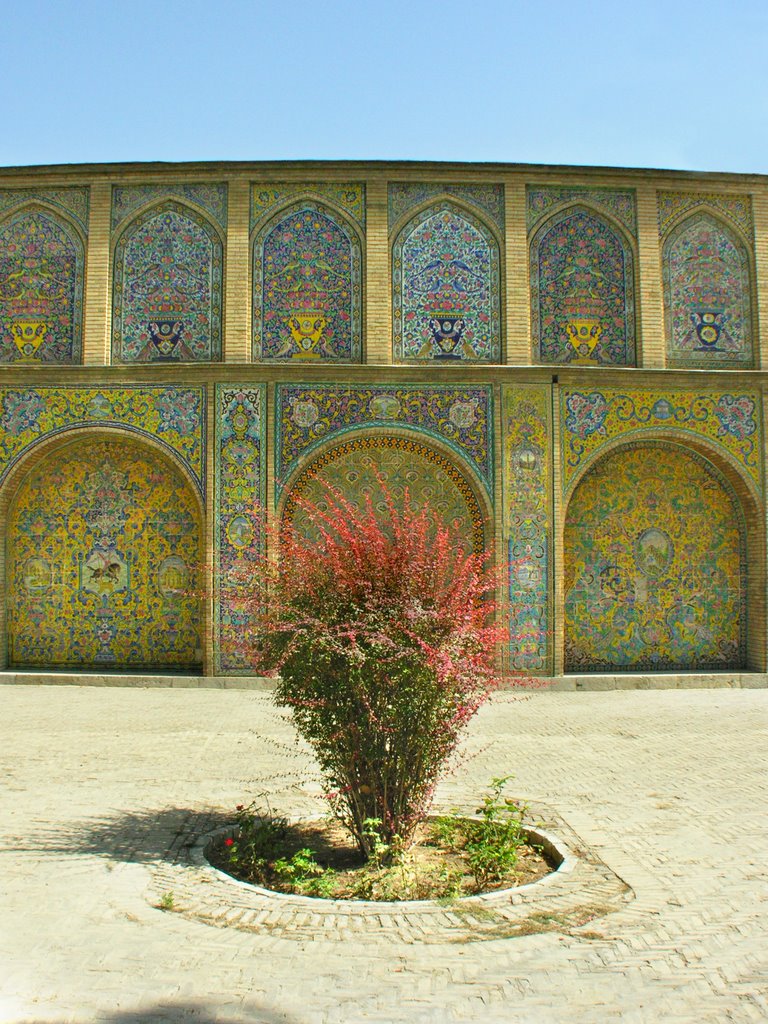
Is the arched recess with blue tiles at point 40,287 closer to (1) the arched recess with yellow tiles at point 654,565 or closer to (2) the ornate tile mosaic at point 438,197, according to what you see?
(2) the ornate tile mosaic at point 438,197

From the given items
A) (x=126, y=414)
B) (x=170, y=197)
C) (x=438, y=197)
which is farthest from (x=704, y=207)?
(x=126, y=414)

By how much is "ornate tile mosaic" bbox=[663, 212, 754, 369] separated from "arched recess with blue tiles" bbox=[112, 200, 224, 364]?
7.31 m

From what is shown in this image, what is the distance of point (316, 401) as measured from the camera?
1378cm

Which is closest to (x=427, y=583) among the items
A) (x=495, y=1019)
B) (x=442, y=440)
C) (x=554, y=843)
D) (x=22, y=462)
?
(x=554, y=843)

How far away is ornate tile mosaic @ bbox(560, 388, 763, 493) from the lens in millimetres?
13867

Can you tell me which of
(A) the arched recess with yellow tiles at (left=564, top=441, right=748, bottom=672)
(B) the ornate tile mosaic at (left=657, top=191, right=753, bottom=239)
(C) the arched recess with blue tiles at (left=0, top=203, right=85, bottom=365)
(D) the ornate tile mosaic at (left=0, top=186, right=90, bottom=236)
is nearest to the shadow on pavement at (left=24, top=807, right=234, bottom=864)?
(A) the arched recess with yellow tiles at (left=564, top=441, right=748, bottom=672)

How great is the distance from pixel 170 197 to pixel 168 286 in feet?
4.77

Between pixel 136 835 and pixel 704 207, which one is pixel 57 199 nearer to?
pixel 704 207

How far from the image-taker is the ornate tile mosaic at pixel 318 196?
14297 mm

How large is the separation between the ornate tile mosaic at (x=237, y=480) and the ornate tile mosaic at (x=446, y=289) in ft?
8.20

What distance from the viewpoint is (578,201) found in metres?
14.4

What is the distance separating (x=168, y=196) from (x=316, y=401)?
4189 millimetres

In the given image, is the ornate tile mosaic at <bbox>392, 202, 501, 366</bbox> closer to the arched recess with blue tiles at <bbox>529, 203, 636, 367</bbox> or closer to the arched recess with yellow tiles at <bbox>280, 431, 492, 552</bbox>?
the arched recess with blue tiles at <bbox>529, 203, 636, 367</bbox>

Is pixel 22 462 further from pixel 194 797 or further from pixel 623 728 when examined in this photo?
pixel 623 728
